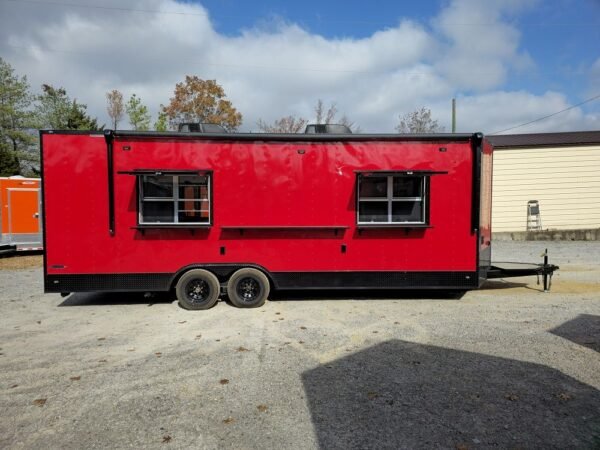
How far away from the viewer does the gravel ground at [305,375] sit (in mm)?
3158

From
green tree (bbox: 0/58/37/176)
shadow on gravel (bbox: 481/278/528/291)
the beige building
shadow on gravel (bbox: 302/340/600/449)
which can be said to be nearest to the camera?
shadow on gravel (bbox: 302/340/600/449)

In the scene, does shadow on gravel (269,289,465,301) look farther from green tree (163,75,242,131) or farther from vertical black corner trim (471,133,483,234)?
green tree (163,75,242,131)

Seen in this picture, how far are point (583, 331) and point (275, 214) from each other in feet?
15.5

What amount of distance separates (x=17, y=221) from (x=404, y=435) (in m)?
14.7

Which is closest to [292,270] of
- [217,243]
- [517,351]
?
[217,243]

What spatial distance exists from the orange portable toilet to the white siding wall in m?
18.2

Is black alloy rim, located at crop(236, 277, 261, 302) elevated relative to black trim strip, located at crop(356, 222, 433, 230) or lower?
lower

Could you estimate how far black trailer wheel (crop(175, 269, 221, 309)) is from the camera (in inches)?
275

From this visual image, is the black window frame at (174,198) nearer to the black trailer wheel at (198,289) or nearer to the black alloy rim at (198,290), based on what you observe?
the black trailer wheel at (198,289)

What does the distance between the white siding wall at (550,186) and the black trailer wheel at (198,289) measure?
15.7 metres

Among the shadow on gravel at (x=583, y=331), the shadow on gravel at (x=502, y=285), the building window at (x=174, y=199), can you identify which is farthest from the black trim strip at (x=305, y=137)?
the shadow on gravel at (x=502, y=285)

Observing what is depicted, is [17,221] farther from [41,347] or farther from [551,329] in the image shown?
[551,329]

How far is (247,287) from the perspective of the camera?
713 centimetres

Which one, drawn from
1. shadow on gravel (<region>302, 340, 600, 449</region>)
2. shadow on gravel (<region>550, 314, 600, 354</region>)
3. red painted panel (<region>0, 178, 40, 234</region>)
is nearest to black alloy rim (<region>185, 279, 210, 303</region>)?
shadow on gravel (<region>302, 340, 600, 449</region>)
